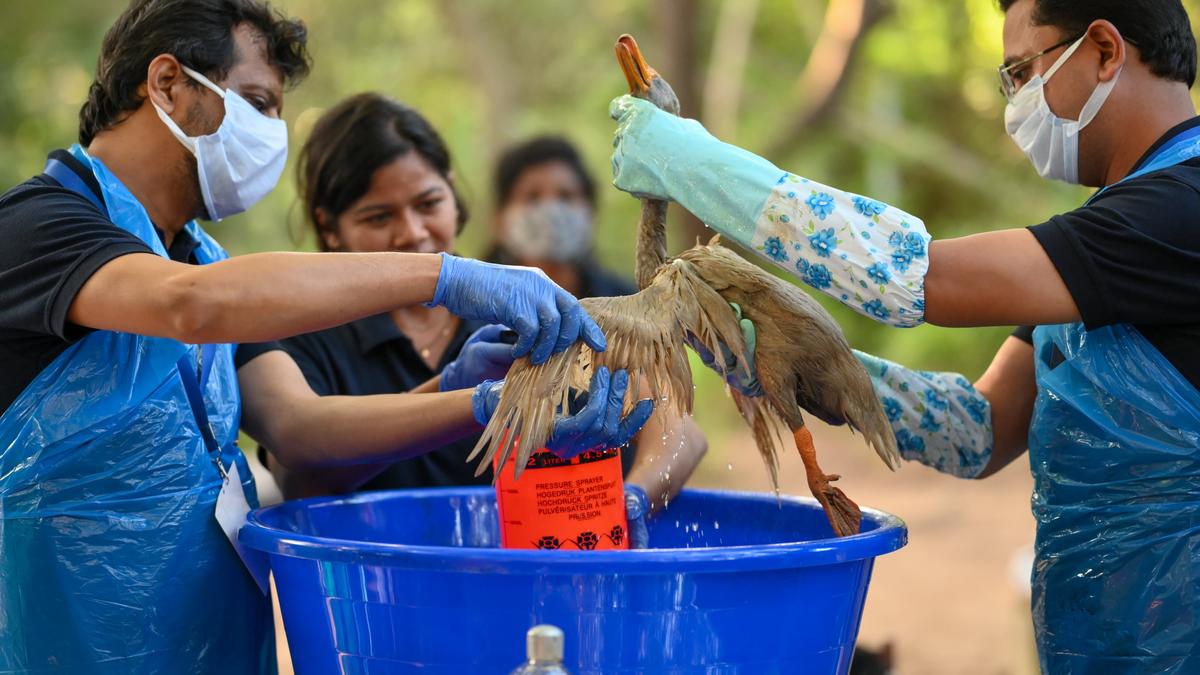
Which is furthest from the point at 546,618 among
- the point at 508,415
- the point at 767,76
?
the point at 767,76

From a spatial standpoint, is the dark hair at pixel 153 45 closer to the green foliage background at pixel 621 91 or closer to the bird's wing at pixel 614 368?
the bird's wing at pixel 614 368

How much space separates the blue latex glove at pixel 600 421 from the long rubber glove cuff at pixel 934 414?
58cm

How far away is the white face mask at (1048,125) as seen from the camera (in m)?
1.96

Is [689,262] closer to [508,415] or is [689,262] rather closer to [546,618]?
[508,415]

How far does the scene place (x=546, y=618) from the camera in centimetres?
147

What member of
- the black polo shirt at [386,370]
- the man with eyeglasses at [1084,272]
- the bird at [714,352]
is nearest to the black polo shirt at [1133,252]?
the man with eyeglasses at [1084,272]

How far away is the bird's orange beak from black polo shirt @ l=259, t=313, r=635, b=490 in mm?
892

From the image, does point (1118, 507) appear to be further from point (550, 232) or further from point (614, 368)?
point (550, 232)

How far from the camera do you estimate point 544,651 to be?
1.32m

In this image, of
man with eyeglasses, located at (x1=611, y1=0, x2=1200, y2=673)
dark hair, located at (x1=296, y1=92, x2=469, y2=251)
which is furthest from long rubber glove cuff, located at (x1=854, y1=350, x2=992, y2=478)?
dark hair, located at (x1=296, y1=92, x2=469, y2=251)

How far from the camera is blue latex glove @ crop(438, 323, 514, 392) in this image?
210 centimetres

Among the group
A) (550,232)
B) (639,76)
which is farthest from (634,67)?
(550,232)

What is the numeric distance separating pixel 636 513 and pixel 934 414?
61 centimetres

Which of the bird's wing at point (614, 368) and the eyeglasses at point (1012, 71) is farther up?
the eyeglasses at point (1012, 71)
